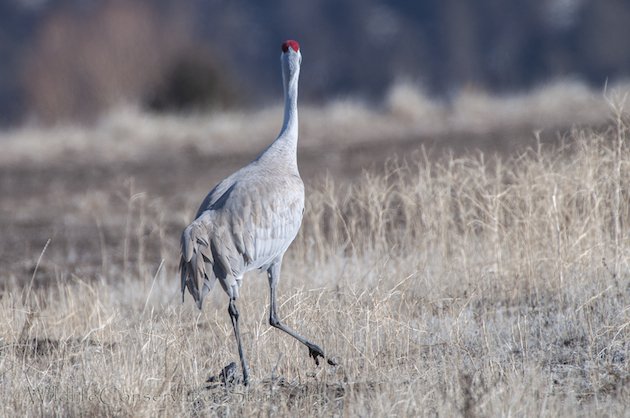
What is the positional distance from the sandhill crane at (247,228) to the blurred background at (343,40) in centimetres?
2271

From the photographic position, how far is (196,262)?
5836 mm

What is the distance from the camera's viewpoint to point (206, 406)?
213 inches

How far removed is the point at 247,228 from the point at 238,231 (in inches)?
2.4

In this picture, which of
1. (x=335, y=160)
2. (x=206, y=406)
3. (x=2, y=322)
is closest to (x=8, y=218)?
(x=335, y=160)

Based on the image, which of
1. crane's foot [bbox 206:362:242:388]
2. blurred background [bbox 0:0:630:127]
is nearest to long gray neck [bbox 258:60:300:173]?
crane's foot [bbox 206:362:242:388]

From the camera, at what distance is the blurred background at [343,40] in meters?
30.9

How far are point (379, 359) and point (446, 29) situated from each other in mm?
61543

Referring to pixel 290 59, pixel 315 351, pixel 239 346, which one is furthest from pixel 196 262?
pixel 290 59

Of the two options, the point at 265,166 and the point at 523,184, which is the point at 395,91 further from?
the point at 265,166

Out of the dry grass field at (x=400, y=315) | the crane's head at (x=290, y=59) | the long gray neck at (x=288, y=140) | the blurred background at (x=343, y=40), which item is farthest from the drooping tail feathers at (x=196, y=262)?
the blurred background at (x=343, y=40)

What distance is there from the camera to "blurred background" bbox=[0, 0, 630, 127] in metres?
30.9

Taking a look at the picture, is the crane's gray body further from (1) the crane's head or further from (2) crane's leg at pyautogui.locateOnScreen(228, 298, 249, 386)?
(1) the crane's head

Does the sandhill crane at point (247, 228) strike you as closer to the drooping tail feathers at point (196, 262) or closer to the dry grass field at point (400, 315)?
the drooping tail feathers at point (196, 262)

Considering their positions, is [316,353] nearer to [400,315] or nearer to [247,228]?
[400,315]
